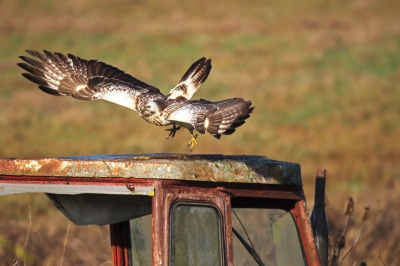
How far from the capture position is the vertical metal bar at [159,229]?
10.1ft

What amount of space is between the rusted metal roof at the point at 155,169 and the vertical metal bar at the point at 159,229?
0.18ft

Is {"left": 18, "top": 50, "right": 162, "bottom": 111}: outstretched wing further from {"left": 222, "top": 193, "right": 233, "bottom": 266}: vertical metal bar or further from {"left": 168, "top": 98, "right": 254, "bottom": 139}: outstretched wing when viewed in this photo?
{"left": 222, "top": 193, "right": 233, "bottom": 266}: vertical metal bar

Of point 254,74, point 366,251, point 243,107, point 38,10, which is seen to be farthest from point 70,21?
point 243,107

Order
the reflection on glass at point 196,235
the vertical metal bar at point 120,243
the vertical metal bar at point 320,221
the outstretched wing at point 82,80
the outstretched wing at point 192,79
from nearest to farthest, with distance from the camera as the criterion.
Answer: the reflection on glass at point 196,235 < the vertical metal bar at point 320,221 < the vertical metal bar at point 120,243 < the outstretched wing at point 82,80 < the outstretched wing at point 192,79

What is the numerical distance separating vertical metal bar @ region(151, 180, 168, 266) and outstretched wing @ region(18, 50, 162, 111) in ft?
9.90

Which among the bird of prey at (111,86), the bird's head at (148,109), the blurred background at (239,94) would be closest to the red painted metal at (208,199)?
the blurred background at (239,94)

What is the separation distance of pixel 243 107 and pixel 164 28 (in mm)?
41242

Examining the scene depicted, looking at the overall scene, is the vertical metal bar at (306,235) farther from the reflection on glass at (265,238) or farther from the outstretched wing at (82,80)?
the outstretched wing at (82,80)

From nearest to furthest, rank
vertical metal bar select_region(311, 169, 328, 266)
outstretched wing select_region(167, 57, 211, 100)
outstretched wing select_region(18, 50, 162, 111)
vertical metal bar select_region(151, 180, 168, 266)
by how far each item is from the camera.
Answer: vertical metal bar select_region(151, 180, 168, 266) < vertical metal bar select_region(311, 169, 328, 266) < outstretched wing select_region(18, 50, 162, 111) < outstretched wing select_region(167, 57, 211, 100)

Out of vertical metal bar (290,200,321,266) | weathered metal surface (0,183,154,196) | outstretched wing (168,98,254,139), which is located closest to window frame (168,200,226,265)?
weathered metal surface (0,183,154,196)

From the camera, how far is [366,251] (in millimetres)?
7699

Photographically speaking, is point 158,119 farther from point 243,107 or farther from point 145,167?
point 145,167

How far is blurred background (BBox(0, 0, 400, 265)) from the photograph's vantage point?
8.76 m

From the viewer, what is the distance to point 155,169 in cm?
312
